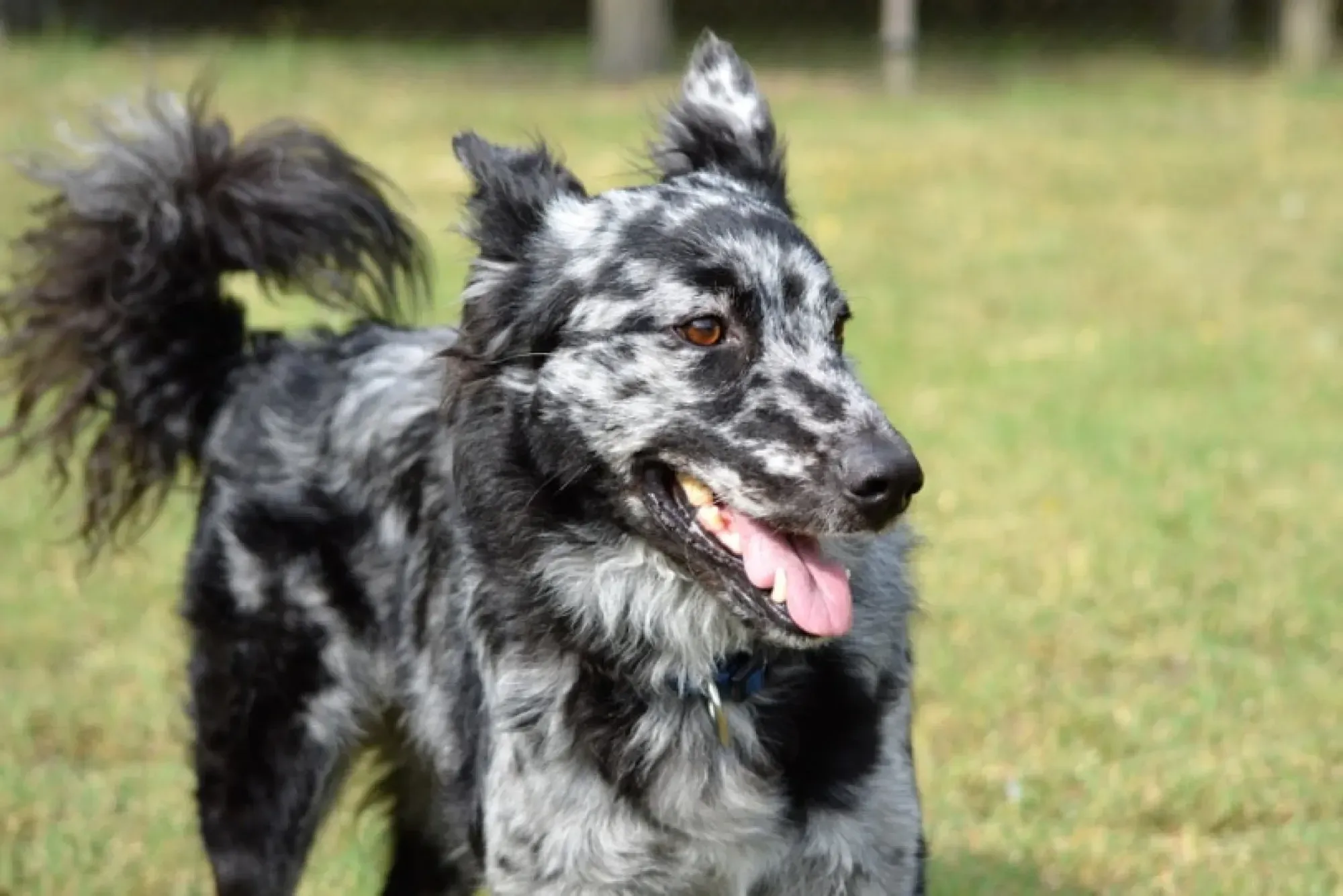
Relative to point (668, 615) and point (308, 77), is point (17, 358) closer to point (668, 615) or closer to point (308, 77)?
point (668, 615)

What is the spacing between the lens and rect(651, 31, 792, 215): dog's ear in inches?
175

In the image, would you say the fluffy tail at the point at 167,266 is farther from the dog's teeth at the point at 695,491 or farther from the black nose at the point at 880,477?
the black nose at the point at 880,477

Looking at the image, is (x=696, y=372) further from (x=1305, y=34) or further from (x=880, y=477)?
(x=1305, y=34)

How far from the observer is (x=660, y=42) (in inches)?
787

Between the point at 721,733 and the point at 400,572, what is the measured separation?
1157 mm

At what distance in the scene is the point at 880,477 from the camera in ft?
11.4

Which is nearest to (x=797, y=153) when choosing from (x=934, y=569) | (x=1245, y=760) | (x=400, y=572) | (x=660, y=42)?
(x=660, y=42)

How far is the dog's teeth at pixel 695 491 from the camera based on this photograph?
3.71 meters

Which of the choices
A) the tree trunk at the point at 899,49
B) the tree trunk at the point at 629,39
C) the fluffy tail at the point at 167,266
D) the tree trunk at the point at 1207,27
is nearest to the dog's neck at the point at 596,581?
the fluffy tail at the point at 167,266

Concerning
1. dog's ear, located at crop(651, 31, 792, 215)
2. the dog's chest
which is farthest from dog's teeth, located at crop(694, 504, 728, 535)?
dog's ear, located at crop(651, 31, 792, 215)

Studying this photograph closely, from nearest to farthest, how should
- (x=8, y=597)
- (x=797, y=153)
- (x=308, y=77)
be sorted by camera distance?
(x=8, y=597) → (x=797, y=153) → (x=308, y=77)

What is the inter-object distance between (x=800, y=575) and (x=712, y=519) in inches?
8.6

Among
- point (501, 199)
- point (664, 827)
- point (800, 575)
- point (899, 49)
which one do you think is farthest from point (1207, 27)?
point (664, 827)

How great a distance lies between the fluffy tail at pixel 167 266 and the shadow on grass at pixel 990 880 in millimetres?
2244
